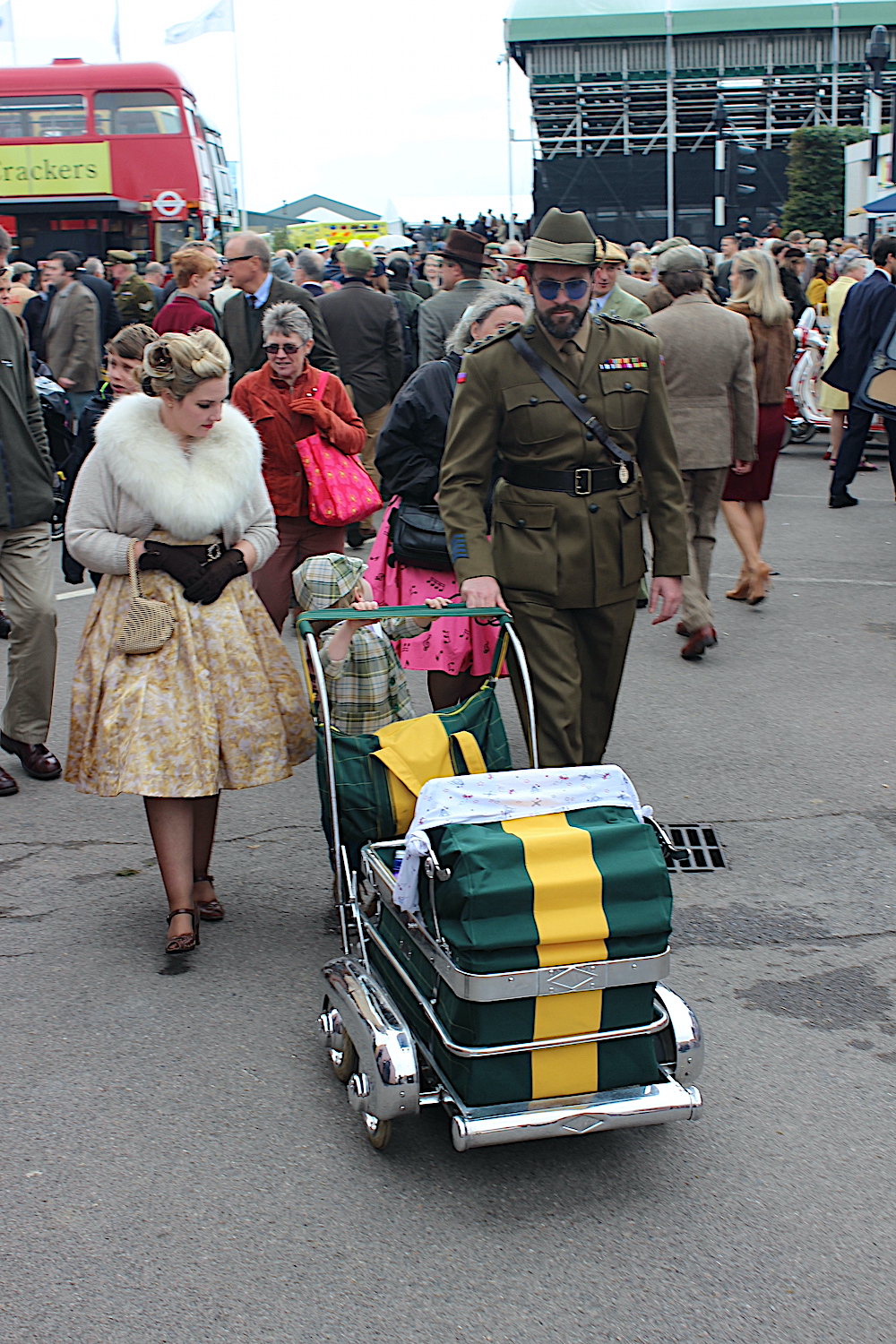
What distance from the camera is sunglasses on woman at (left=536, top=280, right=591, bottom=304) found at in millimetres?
4242

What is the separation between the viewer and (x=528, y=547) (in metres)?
4.48

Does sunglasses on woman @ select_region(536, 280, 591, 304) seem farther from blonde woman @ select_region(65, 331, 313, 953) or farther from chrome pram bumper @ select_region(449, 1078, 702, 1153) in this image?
chrome pram bumper @ select_region(449, 1078, 702, 1153)

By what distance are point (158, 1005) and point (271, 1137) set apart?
2.76ft

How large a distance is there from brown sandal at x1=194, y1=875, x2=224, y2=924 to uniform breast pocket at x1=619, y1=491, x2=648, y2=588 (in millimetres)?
1671

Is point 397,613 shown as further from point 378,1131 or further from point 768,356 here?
point 768,356

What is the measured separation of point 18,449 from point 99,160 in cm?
1820

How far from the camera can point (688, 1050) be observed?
3.19m

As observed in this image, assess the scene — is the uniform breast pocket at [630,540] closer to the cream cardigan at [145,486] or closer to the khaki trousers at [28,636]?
the cream cardigan at [145,486]

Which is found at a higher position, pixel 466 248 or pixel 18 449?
pixel 466 248

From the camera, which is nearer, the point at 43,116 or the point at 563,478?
the point at 563,478

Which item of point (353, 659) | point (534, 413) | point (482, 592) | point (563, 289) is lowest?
point (353, 659)

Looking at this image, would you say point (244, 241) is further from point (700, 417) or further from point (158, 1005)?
point (158, 1005)

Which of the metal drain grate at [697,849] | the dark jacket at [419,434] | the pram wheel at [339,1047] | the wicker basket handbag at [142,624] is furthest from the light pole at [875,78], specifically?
the pram wheel at [339,1047]

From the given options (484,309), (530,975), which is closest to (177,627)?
(484,309)
